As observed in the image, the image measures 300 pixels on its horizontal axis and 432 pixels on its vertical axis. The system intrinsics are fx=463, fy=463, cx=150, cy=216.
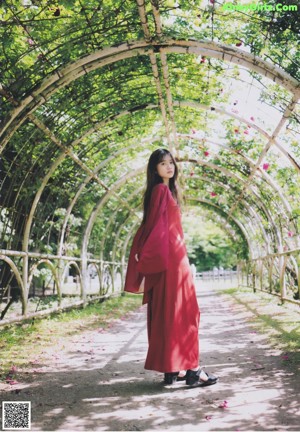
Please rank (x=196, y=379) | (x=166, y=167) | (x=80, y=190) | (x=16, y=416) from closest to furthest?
(x=16, y=416), (x=196, y=379), (x=166, y=167), (x=80, y=190)

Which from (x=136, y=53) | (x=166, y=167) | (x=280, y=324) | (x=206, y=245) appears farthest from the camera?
(x=206, y=245)

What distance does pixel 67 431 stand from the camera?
2326 millimetres

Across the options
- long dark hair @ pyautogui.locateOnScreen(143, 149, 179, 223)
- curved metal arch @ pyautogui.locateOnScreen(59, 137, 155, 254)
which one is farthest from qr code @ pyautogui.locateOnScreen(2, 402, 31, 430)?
curved metal arch @ pyautogui.locateOnScreen(59, 137, 155, 254)

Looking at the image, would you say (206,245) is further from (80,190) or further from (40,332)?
(40,332)

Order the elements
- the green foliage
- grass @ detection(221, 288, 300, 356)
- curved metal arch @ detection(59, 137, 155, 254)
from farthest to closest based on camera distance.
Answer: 1. the green foliage
2. curved metal arch @ detection(59, 137, 155, 254)
3. grass @ detection(221, 288, 300, 356)

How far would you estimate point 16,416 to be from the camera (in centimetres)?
243

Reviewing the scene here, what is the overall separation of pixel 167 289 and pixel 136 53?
2.44 metres

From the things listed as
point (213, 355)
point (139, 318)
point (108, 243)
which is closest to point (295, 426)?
point (213, 355)

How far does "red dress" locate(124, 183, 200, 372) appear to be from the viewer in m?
3.16

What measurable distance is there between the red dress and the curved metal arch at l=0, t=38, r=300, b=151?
164cm

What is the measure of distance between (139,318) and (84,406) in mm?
5386

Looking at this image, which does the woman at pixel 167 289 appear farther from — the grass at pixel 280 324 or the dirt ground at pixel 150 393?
the grass at pixel 280 324

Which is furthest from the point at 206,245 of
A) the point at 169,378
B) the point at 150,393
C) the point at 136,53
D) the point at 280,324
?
the point at 150,393

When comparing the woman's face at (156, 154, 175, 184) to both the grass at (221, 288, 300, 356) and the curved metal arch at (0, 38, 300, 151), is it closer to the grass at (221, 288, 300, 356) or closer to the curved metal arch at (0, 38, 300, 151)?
the curved metal arch at (0, 38, 300, 151)
